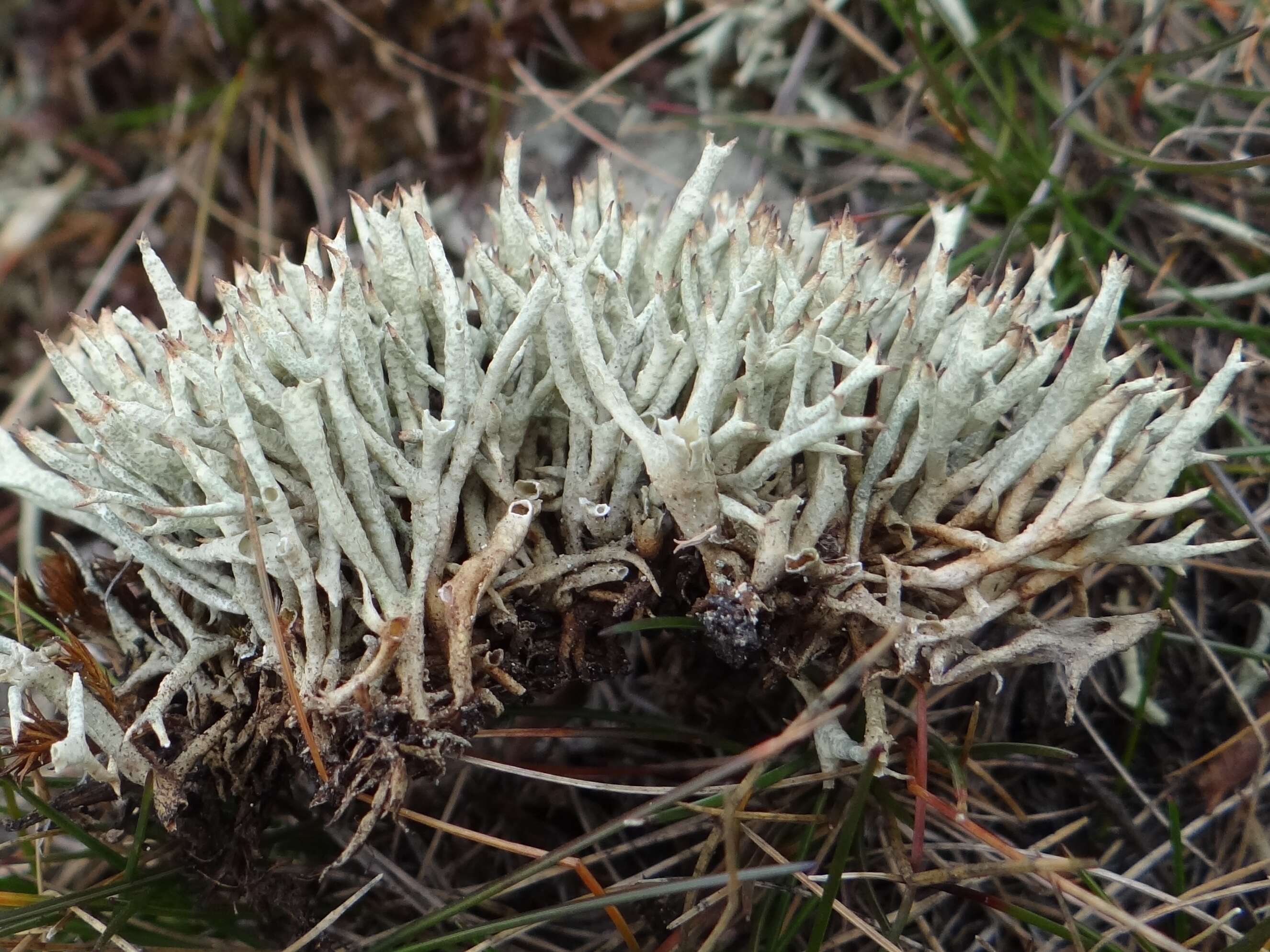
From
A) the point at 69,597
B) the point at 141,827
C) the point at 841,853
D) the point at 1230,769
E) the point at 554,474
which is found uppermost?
the point at 69,597

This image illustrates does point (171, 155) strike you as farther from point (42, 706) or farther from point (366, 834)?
point (366, 834)

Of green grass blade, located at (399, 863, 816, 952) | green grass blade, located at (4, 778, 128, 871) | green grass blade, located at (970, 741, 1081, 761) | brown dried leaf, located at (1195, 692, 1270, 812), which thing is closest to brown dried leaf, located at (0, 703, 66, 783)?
green grass blade, located at (4, 778, 128, 871)

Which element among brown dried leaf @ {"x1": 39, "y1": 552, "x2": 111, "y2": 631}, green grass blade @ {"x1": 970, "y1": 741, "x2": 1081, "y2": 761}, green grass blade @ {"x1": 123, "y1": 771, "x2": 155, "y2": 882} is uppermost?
brown dried leaf @ {"x1": 39, "y1": 552, "x2": 111, "y2": 631}

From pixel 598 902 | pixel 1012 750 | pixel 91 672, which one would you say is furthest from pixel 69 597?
pixel 1012 750

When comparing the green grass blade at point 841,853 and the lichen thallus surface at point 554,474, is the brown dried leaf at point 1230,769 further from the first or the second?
the green grass blade at point 841,853

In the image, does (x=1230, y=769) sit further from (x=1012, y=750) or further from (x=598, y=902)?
(x=598, y=902)

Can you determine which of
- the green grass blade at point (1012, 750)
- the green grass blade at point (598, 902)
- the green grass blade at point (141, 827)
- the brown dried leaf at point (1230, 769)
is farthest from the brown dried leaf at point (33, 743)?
the brown dried leaf at point (1230, 769)

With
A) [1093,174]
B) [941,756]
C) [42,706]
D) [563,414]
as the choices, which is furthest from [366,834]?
[1093,174]

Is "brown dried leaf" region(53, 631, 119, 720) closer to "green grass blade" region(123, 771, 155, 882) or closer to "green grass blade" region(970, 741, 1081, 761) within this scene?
"green grass blade" region(123, 771, 155, 882)

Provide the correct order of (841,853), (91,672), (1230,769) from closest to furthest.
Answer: (841,853), (91,672), (1230,769)
